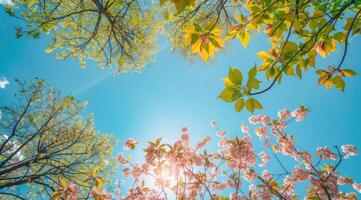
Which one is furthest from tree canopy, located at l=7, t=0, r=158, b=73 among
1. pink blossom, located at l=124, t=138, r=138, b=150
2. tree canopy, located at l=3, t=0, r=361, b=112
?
pink blossom, located at l=124, t=138, r=138, b=150

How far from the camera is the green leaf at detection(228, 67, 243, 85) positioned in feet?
2.80

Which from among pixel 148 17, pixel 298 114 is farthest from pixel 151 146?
pixel 148 17

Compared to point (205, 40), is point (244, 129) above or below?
above

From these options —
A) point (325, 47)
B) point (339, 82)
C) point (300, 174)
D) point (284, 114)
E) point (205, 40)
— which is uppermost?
point (284, 114)

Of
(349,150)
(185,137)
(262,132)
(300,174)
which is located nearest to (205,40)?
(185,137)

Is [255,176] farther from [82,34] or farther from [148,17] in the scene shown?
[82,34]

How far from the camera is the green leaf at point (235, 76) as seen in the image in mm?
853

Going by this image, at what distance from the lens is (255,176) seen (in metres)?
3.51

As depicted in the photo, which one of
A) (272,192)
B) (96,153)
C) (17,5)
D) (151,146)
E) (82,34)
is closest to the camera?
(272,192)

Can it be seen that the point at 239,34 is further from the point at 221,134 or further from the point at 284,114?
the point at 284,114

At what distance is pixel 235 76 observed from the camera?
0.86 metres

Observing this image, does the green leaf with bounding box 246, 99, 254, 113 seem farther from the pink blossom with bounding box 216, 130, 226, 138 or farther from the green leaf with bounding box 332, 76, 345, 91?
the pink blossom with bounding box 216, 130, 226, 138

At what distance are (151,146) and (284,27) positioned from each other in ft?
8.35

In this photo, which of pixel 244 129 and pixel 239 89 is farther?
pixel 244 129
